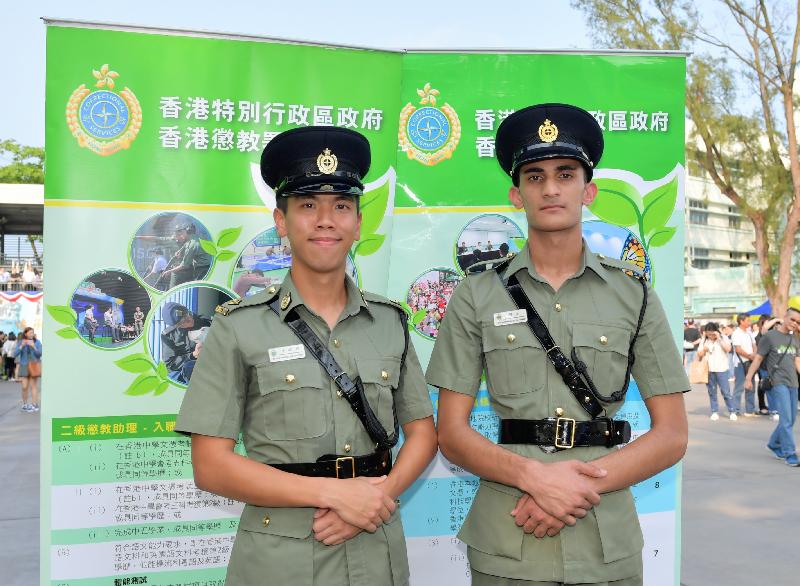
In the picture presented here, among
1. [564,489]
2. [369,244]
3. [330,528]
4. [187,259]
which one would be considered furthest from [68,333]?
[564,489]

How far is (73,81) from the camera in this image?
277 cm

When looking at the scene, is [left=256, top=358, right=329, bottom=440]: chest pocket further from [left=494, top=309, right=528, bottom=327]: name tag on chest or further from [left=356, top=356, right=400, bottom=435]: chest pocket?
[left=494, top=309, right=528, bottom=327]: name tag on chest

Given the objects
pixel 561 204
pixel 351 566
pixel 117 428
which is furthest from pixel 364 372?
pixel 117 428

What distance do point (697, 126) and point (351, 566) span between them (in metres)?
19.9

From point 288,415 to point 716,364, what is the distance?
994cm

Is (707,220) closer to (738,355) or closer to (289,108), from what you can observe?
(738,355)

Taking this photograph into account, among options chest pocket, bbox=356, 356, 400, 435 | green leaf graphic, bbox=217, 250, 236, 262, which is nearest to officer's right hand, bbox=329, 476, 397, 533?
chest pocket, bbox=356, 356, 400, 435

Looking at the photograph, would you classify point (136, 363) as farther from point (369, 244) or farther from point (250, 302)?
point (250, 302)

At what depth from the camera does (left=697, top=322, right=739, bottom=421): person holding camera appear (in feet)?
34.8

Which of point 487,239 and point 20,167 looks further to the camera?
point 20,167

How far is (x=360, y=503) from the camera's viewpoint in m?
1.77

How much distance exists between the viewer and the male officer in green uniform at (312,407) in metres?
1.81

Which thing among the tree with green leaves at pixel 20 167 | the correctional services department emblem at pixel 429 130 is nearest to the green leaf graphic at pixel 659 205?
the correctional services department emblem at pixel 429 130

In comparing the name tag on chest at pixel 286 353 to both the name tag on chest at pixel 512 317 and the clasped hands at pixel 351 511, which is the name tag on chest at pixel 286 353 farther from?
the name tag on chest at pixel 512 317
